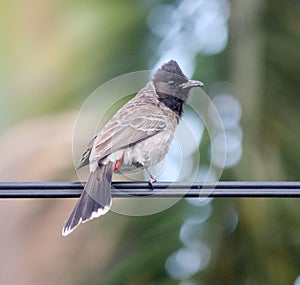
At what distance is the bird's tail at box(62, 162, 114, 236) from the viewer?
4.25 m

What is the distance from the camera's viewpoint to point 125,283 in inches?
220

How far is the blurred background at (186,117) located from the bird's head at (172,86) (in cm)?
67

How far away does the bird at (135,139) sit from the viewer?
4.29m

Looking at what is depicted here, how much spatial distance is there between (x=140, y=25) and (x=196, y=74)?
0.61 metres

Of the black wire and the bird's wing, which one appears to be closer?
the black wire

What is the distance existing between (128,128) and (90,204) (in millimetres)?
613

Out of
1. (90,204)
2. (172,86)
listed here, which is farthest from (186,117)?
(90,204)

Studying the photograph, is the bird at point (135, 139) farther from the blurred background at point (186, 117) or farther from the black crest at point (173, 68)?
the blurred background at point (186, 117)

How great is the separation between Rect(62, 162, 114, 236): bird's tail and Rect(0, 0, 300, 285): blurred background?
132 cm

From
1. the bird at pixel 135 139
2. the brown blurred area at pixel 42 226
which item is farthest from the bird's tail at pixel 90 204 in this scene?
the brown blurred area at pixel 42 226

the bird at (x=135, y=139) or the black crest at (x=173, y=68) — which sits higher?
the black crest at (x=173, y=68)

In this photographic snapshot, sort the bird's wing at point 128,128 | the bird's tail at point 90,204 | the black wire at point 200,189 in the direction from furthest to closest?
the bird's wing at point 128,128 < the bird's tail at point 90,204 < the black wire at point 200,189

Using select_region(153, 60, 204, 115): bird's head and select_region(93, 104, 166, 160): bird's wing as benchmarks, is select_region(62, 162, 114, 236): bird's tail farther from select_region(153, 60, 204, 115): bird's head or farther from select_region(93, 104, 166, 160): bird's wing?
select_region(153, 60, 204, 115): bird's head

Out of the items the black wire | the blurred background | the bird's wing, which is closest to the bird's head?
the bird's wing
